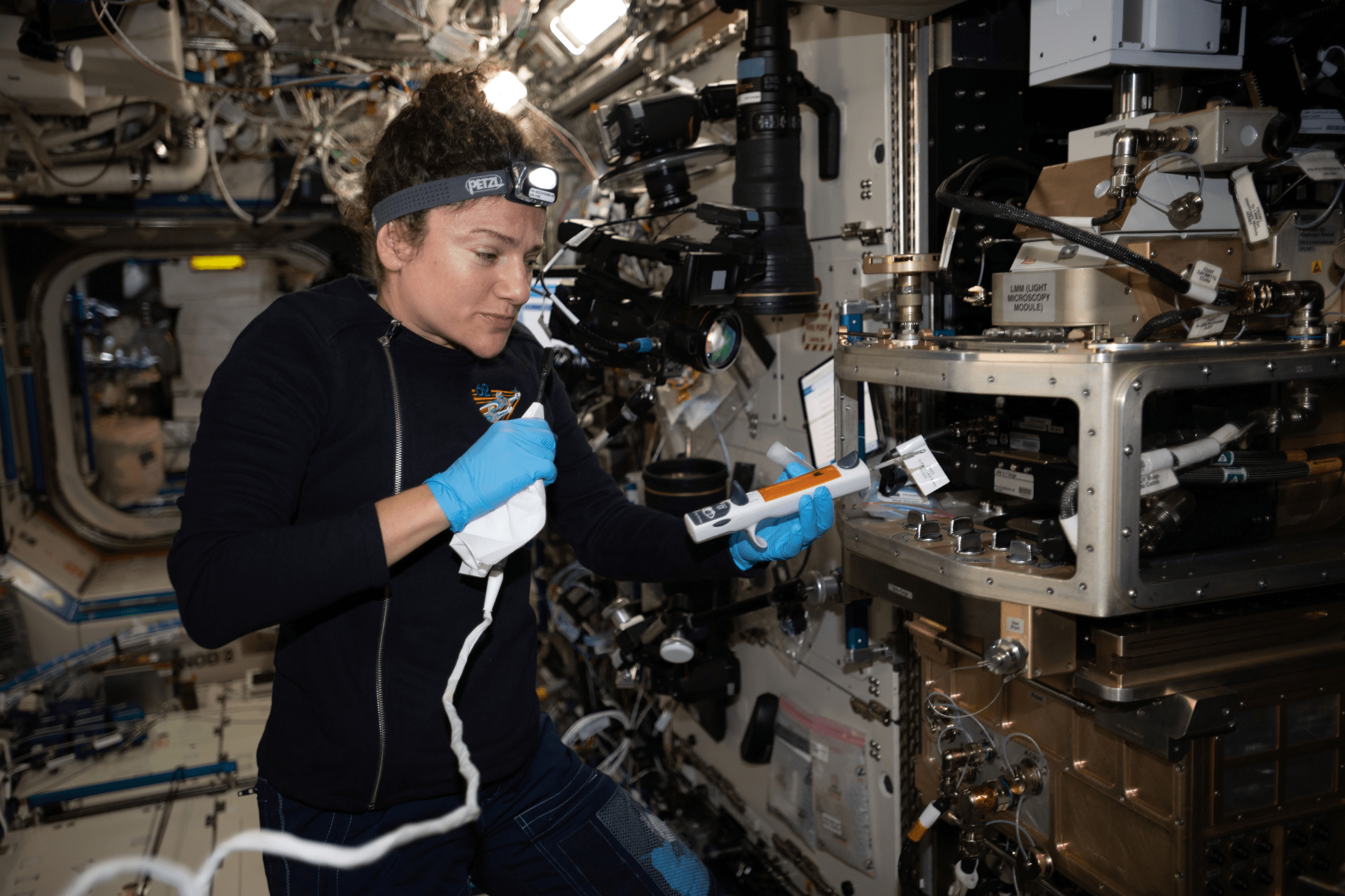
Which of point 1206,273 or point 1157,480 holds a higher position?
point 1206,273

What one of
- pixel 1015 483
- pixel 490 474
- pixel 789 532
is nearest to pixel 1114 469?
pixel 1015 483

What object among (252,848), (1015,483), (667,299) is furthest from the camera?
(667,299)

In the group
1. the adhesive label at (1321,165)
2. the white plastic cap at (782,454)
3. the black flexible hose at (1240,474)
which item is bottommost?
the black flexible hose at (1240,474)

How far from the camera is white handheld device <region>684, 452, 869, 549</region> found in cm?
167

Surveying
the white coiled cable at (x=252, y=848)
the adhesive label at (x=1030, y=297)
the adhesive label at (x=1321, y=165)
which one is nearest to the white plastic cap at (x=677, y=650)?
the adhesive label at (x=1030, y=297)

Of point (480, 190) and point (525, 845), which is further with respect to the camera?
point (525, 845)

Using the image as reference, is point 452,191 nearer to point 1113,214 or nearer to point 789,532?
point 789,532

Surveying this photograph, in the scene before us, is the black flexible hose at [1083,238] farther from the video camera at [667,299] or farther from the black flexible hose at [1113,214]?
the video camera at [667,299]

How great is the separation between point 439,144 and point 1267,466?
1.65 metres

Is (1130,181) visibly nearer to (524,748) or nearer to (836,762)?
(524,748)

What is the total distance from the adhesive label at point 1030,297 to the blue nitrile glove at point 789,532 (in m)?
0.53

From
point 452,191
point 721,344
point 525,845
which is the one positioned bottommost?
point 525,845

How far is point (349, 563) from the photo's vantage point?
138 cm

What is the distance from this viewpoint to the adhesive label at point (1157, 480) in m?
1.45
